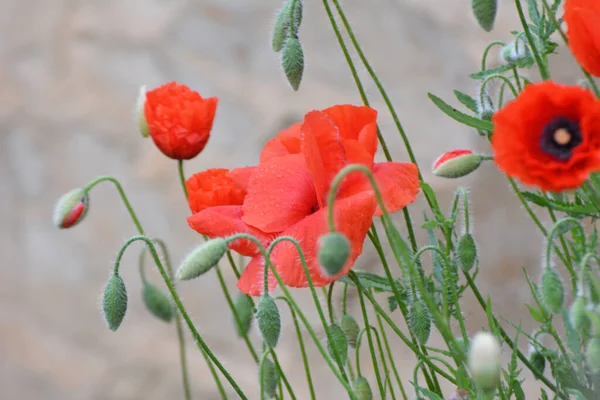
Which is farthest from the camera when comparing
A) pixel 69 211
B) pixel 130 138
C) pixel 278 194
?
pixel 130 138

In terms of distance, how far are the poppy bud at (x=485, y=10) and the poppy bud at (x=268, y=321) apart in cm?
26

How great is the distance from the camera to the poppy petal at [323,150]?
651 millimetres

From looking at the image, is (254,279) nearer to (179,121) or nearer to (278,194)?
(278,194)

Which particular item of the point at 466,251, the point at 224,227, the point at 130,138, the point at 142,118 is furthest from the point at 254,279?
the point at 130,138

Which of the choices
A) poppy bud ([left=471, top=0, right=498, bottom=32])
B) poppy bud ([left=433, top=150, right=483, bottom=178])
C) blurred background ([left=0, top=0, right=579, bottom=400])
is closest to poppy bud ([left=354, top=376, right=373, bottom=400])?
poppy bud ([left=433, top=150, right=483, bottom=178])

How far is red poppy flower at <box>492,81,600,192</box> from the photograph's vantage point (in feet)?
1.66

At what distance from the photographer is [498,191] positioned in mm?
1464

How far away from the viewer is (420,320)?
664mm

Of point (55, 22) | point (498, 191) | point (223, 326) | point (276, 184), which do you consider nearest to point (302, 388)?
point (223, 326)

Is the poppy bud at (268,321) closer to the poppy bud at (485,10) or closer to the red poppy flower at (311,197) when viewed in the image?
the red poppy flower at (311,197)

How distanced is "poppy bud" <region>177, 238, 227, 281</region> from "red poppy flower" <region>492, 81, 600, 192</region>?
0.62 ft

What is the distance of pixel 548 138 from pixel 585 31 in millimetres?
71

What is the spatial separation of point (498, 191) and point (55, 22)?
888 mm

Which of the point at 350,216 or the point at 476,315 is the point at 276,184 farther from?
the point at 476,315
